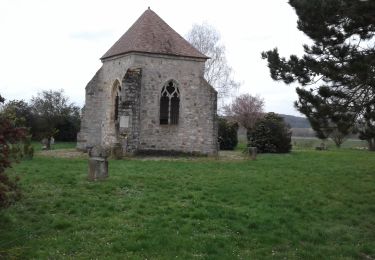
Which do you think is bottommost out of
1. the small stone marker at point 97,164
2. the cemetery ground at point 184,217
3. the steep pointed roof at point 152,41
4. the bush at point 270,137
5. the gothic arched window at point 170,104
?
the cemetery ground at point 184,217

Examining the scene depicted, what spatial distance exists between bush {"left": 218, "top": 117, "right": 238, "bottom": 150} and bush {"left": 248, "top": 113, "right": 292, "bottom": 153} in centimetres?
266

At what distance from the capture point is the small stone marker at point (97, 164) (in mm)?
11789

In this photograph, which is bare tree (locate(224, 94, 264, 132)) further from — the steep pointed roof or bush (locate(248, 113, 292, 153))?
the steep pointed roof

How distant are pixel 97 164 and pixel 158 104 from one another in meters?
9.74

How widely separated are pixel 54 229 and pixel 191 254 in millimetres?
2571

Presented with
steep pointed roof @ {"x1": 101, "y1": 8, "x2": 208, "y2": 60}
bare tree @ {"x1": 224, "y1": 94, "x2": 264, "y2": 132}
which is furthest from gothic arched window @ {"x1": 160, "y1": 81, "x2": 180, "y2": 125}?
bare tree @ {"x1": 224, "y1": 94, "x2": 264, "y2": 132}

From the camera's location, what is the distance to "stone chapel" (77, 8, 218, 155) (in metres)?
20.4

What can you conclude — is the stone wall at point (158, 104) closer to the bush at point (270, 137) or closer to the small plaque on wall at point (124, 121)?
the small plaque on wall at point (124, 121)

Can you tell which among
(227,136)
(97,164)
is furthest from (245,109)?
(97,164)

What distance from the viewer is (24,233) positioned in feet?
23.2

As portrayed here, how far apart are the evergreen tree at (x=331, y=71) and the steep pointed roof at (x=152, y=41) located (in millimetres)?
10629

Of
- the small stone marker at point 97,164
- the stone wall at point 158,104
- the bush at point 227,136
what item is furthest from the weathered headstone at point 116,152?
the bush at point 227,136

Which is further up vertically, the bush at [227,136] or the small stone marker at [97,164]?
the bush at [227,136]

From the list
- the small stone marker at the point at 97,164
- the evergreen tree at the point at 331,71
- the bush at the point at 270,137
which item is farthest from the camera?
the bush at the point at 270,137
